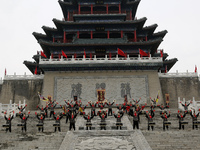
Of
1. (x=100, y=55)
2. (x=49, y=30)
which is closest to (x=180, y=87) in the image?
(x=100, y=55)

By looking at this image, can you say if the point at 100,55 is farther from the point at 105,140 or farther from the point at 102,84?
the point at 105,140

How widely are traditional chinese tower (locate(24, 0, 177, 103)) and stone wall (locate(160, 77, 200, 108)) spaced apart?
169 cm

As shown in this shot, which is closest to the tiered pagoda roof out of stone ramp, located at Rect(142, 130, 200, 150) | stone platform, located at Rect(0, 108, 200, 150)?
stone platform, located at Rect(0, 108, 200, 150)

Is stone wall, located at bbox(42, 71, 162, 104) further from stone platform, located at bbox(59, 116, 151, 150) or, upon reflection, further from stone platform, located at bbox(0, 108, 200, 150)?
stone platform, located at bbox(59, 116, 151, 150)

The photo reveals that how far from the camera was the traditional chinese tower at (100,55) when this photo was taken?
23.0m

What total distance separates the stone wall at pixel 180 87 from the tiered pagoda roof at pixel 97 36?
2488 millimetres

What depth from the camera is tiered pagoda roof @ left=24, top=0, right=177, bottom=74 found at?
23.8 metres

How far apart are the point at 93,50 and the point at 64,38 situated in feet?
14.1

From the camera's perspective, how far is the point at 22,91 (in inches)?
959

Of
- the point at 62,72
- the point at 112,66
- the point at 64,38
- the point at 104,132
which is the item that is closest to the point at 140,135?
the point at 104,132

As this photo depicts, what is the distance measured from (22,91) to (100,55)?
1043cm

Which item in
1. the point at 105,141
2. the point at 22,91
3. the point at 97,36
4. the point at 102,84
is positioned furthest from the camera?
the point at 97,36

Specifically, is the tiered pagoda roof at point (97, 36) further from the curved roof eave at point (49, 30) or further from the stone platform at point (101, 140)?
the stone platform at point (101, 140)

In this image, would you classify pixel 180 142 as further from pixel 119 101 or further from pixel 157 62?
pixel 157 62
